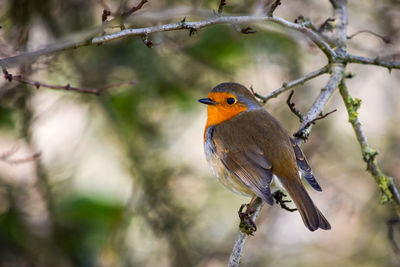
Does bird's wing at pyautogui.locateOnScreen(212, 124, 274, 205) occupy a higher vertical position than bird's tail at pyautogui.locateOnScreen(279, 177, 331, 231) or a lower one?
higher

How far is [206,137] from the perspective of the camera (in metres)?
4.18

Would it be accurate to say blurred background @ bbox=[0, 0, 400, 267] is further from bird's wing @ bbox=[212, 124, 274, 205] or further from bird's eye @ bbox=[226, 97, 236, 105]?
bird's wing @ bbox=[212, 124, 274, 205]

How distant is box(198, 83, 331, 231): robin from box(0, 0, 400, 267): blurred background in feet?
2.91

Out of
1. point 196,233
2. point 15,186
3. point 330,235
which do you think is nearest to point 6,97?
point 15,186

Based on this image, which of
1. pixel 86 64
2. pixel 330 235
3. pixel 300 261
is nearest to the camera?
pixel 86 64

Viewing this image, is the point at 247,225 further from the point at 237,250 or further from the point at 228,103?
the point at 228,103

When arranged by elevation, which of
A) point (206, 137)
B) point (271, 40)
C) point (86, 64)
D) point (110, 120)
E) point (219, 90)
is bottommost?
point (206, 137)

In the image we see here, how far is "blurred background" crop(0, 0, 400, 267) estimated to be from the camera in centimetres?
498

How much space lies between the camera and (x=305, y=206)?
345 centimetres

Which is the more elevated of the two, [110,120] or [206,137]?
[110,120]

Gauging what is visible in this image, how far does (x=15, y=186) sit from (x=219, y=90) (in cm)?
245

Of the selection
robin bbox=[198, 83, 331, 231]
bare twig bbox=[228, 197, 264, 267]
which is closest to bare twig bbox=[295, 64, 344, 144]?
robin bbox=[198, 83, 331, 231]

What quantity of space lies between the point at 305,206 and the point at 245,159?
604 mm

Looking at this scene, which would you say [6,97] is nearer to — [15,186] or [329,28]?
[15,186]
